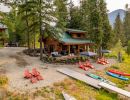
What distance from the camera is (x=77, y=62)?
107 ft

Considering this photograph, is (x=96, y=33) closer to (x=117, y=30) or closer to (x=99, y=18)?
(x=99, y=18)

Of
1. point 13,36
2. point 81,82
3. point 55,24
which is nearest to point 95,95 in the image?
point 81,82

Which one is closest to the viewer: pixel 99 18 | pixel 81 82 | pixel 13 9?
pixel 81 82

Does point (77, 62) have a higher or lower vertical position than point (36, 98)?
higher

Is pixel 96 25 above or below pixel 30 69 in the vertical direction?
above

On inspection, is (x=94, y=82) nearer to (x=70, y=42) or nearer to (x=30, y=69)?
(x=30, y=69)

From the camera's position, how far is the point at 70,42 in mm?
38625

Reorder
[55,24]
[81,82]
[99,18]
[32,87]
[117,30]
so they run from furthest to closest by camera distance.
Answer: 1. [117,30]
2. [99,18]
3. [55,24]
4. [81,82]
5. [32,87]

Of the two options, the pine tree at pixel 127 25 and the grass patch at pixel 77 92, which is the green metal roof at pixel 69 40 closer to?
the grass patch at pixel 77 92

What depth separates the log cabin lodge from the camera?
4038cm

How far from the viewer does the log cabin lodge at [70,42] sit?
132 ft

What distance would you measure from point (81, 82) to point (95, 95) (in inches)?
115

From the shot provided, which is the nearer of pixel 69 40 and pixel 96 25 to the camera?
pixel 96 25

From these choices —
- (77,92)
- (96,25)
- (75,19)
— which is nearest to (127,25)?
(75,19)
